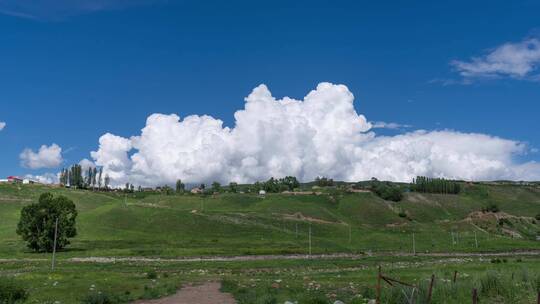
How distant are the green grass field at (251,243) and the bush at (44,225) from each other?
2.66 meters

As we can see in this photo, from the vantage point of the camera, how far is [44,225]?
8919cm

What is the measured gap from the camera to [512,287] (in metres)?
25.3

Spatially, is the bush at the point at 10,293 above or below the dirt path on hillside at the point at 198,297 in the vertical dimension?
above

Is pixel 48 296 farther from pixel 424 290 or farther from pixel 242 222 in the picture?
pixel 242 222

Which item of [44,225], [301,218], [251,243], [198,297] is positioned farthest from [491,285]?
[301,218]

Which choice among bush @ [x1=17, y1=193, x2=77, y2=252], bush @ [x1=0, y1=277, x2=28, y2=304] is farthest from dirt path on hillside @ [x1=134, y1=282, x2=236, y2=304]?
bush @ [x1=17, y1=193, x2=77, y2=252]

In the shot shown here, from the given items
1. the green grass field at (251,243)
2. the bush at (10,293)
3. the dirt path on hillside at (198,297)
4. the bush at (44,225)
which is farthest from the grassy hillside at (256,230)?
the bush at (10,293)

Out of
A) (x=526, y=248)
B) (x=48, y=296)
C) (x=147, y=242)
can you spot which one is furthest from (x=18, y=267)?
(x=526, y=248)

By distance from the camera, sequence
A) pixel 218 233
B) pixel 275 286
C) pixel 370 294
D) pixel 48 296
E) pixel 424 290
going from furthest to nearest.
→ pixel 218 233, pixel 275 286, pixel 48 296, pixel 370 294, pixel 424 290

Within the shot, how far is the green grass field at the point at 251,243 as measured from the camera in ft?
127

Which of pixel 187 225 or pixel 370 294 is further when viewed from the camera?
pixel 187 225

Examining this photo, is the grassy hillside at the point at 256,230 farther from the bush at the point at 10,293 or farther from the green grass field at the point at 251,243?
the bush at the point at 10,293

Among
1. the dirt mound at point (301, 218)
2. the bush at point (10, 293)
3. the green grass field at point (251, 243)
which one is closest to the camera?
the bush at point (10, 293)

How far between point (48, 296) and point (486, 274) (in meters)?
26.4
